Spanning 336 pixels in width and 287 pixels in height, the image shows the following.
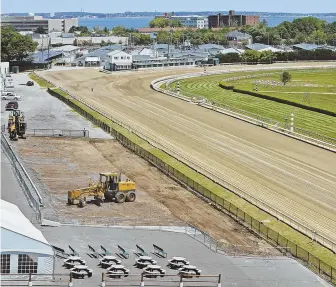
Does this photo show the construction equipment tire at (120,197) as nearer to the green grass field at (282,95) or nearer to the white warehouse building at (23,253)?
the white warehouse building at (23,253)

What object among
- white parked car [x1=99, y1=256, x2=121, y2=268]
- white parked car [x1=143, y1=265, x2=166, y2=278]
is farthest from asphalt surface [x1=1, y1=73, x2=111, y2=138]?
white parked car [x1=143, y1=265, x2=166, y2=278]

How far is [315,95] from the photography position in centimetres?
8331

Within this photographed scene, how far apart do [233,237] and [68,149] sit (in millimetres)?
21932

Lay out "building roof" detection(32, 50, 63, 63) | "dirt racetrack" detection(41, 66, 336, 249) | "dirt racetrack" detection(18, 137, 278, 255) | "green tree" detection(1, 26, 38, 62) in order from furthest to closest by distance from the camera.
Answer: "building roof" detection(32, 50, 63, 63), "green tree" detection(1, 26, 38, 62), "dirt racetrack" detection(41, 66, 336, 249), "dirt racetrack" detection(18, 137, 278, 255)

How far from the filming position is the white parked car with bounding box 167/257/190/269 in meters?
26.7

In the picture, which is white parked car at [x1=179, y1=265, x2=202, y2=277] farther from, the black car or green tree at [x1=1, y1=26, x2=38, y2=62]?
green tree at [x1=1, y1=26, x2=38, y2=62]

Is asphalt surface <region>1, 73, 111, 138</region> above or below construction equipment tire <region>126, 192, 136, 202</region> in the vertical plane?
below

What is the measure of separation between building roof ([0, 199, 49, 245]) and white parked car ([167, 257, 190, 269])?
4.20m

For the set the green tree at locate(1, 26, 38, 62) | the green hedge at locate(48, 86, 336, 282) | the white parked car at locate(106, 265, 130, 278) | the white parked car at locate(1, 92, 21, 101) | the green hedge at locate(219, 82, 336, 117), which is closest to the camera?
the white parked car at locate(106, 265, 130, 278)

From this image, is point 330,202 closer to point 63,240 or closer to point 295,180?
point 295,180

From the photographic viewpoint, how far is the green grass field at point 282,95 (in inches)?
2547

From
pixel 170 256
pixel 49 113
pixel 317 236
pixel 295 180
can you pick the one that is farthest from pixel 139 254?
pixel 49 113

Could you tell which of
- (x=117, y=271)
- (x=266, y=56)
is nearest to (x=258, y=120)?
(x=117, y=271)

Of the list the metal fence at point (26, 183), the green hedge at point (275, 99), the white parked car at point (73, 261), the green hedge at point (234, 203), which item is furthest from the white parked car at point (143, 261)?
the green hedge at point (275, 99)
